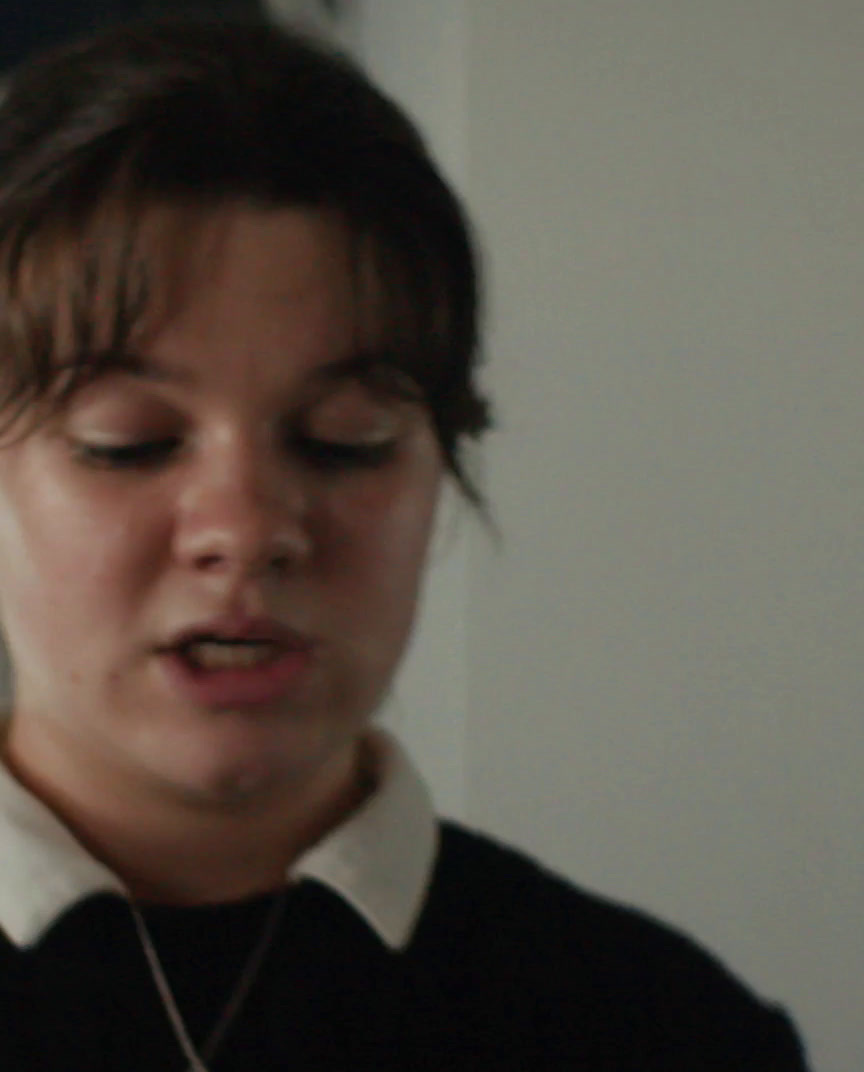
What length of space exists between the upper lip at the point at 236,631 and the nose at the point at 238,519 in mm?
21

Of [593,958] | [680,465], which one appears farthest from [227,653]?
[680,465]

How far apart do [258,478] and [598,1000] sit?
307mm

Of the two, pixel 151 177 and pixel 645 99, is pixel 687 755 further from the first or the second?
pixel 151 177

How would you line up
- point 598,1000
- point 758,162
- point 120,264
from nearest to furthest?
point 120,264 → point 598,1000 → point 758,162

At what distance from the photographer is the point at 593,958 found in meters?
0.75

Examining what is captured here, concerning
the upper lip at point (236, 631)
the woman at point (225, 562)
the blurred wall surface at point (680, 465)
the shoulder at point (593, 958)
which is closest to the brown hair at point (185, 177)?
the woman at point (225, 562)

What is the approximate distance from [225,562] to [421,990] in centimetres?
23

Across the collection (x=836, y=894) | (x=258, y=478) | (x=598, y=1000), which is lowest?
(x=836, y=894)

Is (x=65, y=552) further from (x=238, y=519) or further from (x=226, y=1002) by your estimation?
A: (x=226, y=1002)

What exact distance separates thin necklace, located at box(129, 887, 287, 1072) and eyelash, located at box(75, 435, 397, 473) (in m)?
0.20

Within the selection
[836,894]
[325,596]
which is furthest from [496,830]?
[325,596]

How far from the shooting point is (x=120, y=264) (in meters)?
0.61

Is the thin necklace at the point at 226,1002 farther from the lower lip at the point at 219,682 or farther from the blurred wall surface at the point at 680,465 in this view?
the blurred wall surface at the point at 680,465

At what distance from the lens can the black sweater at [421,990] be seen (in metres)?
0.65
